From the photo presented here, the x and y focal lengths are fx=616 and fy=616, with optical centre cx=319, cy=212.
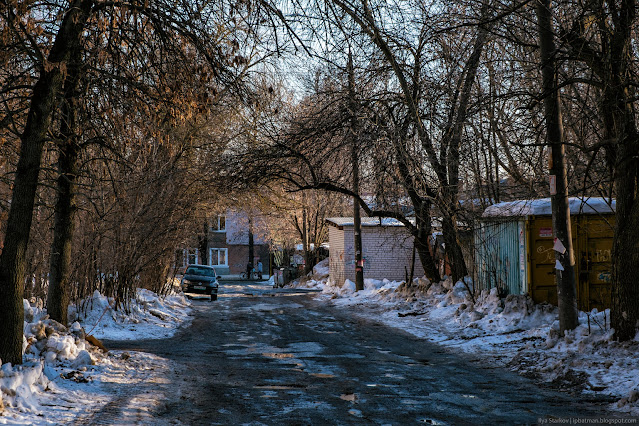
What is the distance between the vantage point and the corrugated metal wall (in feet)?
46.9

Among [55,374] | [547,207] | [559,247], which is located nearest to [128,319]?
[55,374]

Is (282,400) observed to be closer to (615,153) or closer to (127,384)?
(127,384)

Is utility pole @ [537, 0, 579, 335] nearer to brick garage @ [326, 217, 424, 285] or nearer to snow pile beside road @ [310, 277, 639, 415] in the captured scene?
snow pile beside road @ [310, 277, 639, 415]

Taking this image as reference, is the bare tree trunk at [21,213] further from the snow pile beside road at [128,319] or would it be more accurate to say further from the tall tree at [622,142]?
the tall tree at [622,142]

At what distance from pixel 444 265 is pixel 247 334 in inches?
431

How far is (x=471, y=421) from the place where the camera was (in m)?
6.43

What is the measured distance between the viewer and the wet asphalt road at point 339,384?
6695 mm

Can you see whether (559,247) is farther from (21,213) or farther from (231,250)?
(231,250)

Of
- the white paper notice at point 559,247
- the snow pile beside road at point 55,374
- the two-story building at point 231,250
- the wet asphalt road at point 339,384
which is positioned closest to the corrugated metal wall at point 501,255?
the wet asphalt road at point 339,384

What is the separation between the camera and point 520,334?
1261 cm

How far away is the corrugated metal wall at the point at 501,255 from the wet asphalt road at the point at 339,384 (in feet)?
9.59

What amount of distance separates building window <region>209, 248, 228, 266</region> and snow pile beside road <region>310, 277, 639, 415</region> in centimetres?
4857

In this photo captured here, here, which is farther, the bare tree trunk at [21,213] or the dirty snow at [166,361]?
the bare tree trunk at [21,213]

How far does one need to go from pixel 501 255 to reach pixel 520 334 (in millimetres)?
3197
